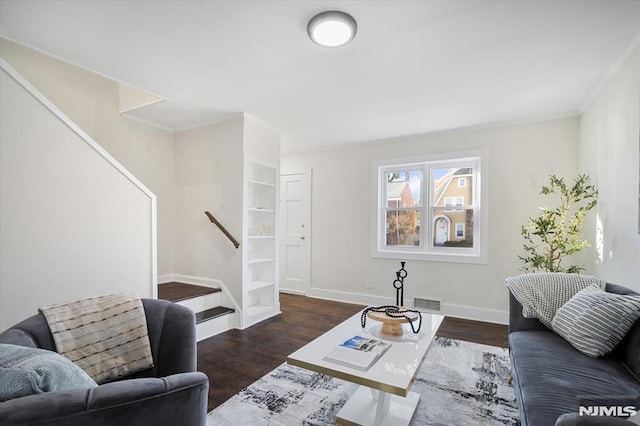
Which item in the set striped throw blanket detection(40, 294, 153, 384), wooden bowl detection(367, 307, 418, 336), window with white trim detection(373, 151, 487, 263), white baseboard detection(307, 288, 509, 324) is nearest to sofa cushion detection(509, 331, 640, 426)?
wooden bowl detection(367, 307, 418, 336)

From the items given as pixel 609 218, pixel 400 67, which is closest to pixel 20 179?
pixel 400 67

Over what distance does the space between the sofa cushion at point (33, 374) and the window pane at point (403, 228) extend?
390 centimetres

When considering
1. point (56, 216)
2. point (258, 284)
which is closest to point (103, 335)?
point (56, 216)

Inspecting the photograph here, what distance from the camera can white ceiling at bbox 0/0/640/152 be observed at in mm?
1761

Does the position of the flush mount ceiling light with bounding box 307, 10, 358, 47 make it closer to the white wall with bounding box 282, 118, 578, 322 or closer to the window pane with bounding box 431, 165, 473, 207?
the white wall with bounding box 282, 118, 578, 322

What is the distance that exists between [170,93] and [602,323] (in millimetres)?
3637

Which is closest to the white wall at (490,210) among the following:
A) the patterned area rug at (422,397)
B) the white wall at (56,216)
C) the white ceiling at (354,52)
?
the white ceiling at (354,52)

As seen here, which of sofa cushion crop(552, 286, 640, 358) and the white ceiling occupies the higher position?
the white ceiling

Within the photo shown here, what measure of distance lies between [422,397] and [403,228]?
8.48 ft

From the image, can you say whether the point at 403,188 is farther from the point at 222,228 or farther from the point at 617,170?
the point at 222,228

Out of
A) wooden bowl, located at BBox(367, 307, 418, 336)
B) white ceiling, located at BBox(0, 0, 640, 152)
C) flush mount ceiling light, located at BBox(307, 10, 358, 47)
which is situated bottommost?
wooden bowl, located at BBox(367, 307, 418, 336)

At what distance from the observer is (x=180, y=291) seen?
3486mm

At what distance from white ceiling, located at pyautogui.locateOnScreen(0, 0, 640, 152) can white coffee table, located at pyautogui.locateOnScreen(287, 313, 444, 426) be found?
75.1 inches

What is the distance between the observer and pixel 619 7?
1713mm
